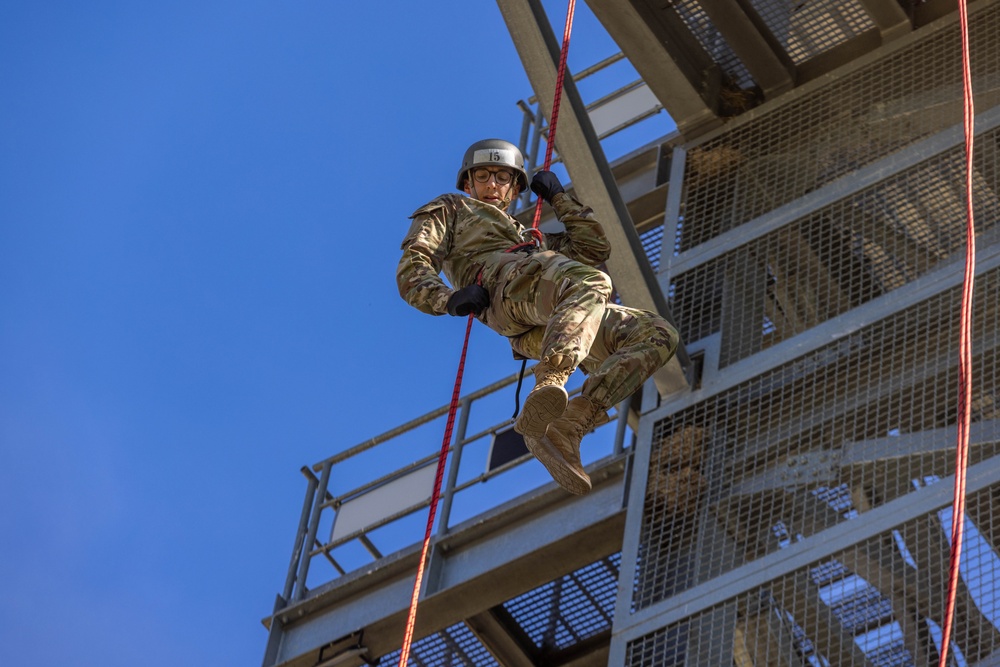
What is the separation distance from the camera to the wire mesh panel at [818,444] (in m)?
11.8

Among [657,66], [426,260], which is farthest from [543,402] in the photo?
[657,66]

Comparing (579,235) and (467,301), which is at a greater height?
(579,235)

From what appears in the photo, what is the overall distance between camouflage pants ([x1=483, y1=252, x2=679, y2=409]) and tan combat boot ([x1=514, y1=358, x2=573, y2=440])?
0.07m

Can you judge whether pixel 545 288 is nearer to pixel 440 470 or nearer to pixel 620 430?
pixel 440 470

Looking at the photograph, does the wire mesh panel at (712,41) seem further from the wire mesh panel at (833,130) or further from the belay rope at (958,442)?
the belay rope at (958,442)

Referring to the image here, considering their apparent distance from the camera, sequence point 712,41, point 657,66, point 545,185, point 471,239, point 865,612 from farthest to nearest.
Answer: point 712,41, point 657,66, point 865,612, point 471,239, point 545,185

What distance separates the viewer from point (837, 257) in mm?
13336

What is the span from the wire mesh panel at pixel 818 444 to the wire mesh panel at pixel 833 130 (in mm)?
1726

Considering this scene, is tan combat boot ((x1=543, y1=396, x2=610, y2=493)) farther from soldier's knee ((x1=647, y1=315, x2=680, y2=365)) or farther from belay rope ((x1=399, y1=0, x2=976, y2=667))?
soldier's knee ((x1=647, y1=315, x2=680, y2=365))

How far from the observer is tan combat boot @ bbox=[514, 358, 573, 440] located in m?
8.63

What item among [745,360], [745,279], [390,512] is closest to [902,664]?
[745,360]

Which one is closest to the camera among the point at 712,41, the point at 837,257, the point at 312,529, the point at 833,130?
the point at 837,257

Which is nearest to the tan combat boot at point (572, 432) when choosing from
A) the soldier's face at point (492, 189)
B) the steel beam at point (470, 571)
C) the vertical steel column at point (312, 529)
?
the soldier's face at point (492, 189)

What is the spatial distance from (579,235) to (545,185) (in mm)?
397
